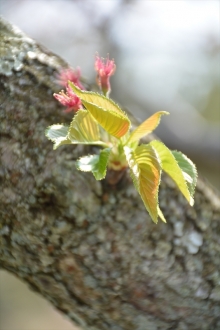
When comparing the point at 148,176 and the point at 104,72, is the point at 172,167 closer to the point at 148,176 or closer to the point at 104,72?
the point at 148,176

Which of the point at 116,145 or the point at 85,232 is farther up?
the point at 116,145

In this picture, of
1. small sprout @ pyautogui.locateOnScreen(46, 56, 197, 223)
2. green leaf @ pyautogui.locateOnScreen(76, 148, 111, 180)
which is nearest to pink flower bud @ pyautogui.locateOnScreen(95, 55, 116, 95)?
small sprout @ pyautogui.locateOnScreen(46, 56, 197, 223)

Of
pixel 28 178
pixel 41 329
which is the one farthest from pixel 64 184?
pixel 41 329

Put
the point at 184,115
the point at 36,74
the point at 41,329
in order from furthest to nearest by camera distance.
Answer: the point at 41,329 < the point at 184,115 < the point at 36,74

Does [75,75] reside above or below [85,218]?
above

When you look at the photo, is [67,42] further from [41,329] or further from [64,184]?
[64,184]

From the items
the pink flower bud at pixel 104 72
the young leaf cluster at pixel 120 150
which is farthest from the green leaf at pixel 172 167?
the pink flower bud at pixel 104 72

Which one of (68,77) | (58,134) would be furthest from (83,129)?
(68,77)
